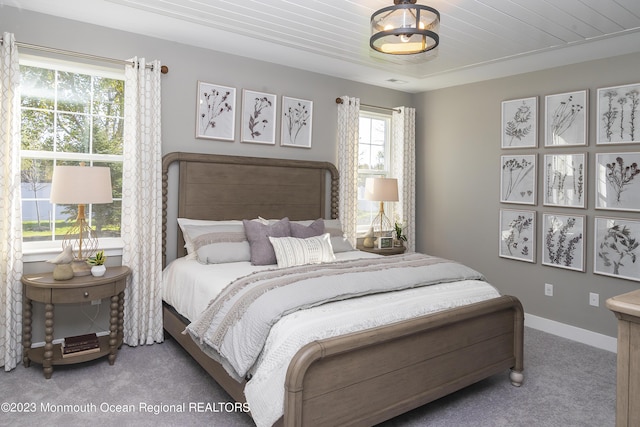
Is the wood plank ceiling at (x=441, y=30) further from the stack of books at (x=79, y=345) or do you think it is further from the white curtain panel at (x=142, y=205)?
the stack of books at (x=79, y=345)

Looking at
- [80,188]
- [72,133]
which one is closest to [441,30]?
[80,188]

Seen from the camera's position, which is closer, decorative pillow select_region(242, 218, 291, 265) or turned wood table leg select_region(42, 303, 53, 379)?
turned wood table leg select_region(42, 303, 53, 379)

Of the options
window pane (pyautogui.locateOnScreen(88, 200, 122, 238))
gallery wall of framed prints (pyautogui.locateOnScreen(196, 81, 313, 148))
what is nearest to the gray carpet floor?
window pane (pyautogui.locateOnScreen(88, 200, 122, 238))

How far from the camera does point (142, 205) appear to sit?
11.4 feet

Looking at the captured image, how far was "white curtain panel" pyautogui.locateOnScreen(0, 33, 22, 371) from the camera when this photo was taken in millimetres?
2949

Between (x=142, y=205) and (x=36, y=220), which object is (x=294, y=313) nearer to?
(x=142, y=205)

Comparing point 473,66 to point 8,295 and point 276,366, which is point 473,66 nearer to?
point 276,366

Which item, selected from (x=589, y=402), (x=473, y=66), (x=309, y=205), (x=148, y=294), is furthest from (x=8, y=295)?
(x=473, y=66)

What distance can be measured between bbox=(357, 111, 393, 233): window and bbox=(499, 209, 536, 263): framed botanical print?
1344 mm

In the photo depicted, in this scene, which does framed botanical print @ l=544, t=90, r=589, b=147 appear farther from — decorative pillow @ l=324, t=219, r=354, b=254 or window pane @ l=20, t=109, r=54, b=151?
window pane @ l=20, t=109, r=54, b=151

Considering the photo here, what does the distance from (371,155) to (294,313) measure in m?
3.36

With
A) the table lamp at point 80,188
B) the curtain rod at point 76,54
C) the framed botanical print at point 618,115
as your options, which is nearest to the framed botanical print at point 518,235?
the framed botanical print at point 618,115

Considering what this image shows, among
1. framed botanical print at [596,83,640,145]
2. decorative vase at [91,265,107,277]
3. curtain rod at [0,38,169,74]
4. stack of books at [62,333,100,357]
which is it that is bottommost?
stack of books at [62,333,100,357]

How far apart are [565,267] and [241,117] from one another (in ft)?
11.2
